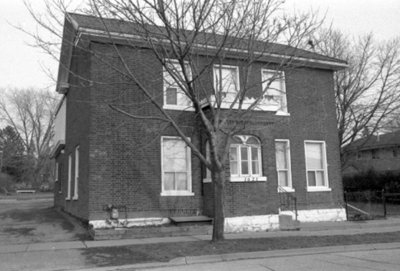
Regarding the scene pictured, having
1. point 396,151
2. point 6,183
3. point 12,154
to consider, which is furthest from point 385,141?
point 12,154

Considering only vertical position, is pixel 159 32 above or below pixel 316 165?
above

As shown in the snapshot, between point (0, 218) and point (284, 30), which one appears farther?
point (0, 218)

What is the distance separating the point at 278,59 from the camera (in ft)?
50.1

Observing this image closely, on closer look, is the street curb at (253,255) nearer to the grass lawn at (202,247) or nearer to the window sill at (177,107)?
the grass lawn at (202,247)

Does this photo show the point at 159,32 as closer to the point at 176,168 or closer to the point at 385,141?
the point at 176,168

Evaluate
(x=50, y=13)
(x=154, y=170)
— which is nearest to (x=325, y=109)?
(x=154, y=170)

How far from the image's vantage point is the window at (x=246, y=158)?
15.1 meters

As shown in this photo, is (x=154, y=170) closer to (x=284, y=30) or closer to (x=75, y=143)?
(x=75, y=143)

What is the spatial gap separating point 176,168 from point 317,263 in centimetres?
731

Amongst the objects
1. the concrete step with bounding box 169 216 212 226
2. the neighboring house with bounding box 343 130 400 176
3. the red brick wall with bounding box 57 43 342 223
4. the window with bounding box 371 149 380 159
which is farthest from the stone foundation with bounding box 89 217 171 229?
the window with bounding box 371 149 380 159

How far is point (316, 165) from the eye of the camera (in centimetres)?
1817

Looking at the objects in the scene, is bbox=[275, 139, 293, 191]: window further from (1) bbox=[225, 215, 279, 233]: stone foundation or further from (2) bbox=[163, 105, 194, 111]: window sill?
(2) bbox=[163, 105, 194, 111]: window sill

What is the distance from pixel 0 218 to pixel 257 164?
452 inches

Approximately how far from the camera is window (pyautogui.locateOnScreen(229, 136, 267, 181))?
15.1 meters
